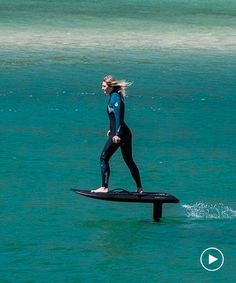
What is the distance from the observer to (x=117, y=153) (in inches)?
1240

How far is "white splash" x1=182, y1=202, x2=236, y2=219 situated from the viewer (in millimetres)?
23547

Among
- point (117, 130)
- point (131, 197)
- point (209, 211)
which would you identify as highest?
point (117, 130)

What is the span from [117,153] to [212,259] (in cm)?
1098

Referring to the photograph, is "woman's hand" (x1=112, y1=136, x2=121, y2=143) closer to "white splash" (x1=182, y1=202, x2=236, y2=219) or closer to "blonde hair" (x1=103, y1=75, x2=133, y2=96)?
"blonde hair" (x1=103, y1=75, x2=133, y2=96)

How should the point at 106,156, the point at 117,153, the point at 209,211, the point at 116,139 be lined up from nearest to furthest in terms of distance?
the point at 116,139, the point at 106,156, the point at 209,211, the point at 117,153

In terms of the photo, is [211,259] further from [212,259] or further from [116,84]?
[116,84]

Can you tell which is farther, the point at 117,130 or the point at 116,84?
the point at 117,130

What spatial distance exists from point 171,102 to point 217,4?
4421cm

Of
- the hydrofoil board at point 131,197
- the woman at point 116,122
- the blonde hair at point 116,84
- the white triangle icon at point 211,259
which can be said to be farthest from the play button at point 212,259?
the blonde hair at point 116,84

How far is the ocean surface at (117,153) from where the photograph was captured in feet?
Answer: 68.1

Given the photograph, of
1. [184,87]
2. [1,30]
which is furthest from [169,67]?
[1,30]

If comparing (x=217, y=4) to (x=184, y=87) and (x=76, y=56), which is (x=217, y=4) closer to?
(x=76, y=56)

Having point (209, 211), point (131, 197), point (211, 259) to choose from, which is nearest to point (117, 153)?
point (209, 211)

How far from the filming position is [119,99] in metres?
22.1
